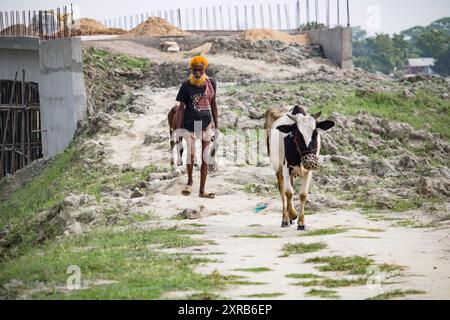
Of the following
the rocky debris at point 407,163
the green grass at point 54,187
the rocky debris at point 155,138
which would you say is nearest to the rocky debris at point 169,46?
the green grass at point 54,187

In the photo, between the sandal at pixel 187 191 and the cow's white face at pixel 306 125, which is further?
the sandal at pixel 187 191

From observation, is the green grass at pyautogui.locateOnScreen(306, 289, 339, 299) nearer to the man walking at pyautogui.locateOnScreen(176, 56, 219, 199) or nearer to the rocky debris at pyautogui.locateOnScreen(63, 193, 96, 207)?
the man walking at pyautogui.locateOnScreen(176, 56, 219, 199)

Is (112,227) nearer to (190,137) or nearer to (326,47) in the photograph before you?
(190,137)

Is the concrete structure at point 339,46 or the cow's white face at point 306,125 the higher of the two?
the concrete structure at point 339,46

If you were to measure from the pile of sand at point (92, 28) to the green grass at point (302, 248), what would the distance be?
26660 mm

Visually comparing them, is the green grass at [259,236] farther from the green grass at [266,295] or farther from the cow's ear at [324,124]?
the green grass at [266,295]

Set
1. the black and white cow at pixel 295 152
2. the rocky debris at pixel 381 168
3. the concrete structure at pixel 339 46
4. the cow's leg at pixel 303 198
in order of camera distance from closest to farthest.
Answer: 1. the cow's leg at pixel 303 198
2. the black and white cow at pixel 295 152
3. the rocky debris at pixel 381 168
4. the concrete structure at pixel 339 46

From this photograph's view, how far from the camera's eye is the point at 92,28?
130ft

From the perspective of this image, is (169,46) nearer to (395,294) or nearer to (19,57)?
(19,57)

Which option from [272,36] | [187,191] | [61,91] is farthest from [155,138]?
[272,36]

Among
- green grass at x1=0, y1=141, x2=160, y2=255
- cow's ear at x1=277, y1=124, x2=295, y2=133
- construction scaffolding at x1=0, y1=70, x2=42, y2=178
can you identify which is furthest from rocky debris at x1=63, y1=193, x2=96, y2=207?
construction scaffolding at x1=0, y1=70, x2=42, y2=178

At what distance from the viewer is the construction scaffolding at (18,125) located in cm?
2941

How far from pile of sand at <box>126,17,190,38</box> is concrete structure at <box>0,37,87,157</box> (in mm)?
8051
